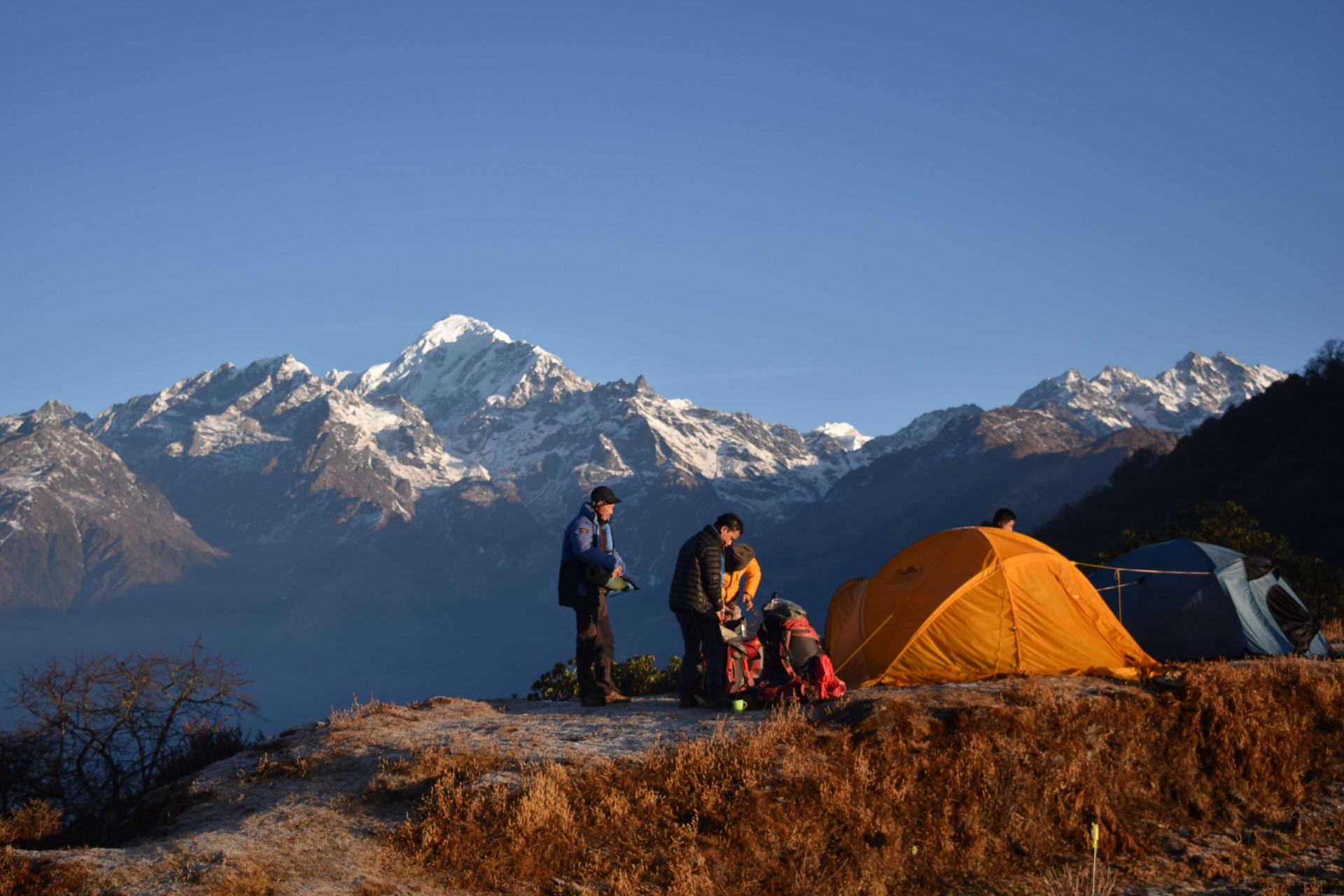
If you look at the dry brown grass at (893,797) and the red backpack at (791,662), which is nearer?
the dry brown grass at (893,797)

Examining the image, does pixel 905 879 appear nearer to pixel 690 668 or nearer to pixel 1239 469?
pixel 690 668

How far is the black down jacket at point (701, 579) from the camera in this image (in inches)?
489

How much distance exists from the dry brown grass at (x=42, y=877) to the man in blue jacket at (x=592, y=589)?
6.67 m

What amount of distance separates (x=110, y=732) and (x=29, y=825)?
486 centimetres

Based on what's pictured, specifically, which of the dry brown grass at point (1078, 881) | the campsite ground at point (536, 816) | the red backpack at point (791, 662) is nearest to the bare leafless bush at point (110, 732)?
the campsite ground at point (536, 816)

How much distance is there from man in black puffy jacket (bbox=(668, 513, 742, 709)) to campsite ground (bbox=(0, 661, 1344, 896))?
25.9 inches

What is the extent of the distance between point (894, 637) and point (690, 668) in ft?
10.3

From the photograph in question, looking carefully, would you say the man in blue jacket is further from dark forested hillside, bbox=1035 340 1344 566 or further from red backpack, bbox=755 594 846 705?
dark forested hillside, bbox=1035 340 1344 566

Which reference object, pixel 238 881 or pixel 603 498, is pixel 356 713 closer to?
pixel 603 498

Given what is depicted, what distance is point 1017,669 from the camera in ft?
42.7

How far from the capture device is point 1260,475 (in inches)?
4333

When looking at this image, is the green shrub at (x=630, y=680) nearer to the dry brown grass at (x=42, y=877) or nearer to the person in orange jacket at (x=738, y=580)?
the person in orange jacket at (x=738, y=580)

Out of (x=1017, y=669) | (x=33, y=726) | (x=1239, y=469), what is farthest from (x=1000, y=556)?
(x=1239, y=469)

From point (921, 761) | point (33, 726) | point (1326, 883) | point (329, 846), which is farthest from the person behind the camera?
point (33, 726)
